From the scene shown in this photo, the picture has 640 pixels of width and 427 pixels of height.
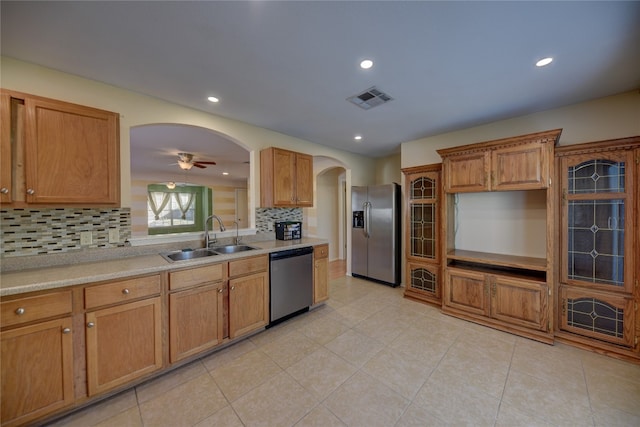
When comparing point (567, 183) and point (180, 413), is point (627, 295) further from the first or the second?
point (180, 413)

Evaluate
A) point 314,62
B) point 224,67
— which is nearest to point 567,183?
point 314,62

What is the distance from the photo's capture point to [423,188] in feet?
11.7

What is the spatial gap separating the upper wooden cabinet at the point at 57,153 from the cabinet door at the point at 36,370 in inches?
34.6

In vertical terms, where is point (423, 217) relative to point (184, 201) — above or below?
below

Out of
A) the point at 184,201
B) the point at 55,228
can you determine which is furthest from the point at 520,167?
the point at 184,201

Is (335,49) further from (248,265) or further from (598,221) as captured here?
(598,221)

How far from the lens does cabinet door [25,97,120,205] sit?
1.67m

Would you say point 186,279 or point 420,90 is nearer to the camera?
point 186,279

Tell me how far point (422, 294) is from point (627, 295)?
6.37 ft

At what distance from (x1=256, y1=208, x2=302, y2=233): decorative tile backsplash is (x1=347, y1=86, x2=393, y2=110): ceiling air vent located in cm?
182

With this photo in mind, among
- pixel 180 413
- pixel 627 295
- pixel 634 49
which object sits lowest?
pixel 180 413

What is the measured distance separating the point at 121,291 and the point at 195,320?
0.64 meters

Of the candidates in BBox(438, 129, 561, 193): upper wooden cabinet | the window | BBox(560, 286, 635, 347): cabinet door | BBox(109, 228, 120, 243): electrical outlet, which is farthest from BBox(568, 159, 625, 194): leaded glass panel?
the window

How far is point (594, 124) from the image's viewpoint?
251 centimetres
